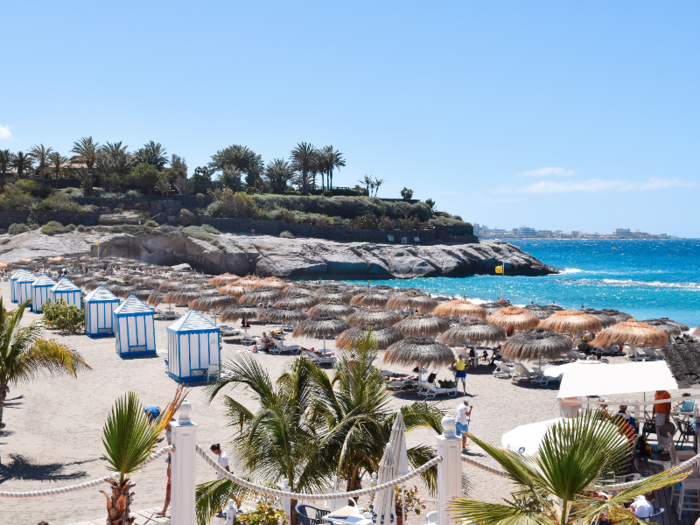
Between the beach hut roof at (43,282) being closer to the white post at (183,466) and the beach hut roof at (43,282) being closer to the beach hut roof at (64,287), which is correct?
the beach hut roof at (64,287)

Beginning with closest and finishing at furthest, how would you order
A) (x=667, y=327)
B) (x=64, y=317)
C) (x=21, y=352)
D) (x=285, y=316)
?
(x=21, y=352) → (x=285, y=316) → (x=667, y=327) → (x=64, y=317)

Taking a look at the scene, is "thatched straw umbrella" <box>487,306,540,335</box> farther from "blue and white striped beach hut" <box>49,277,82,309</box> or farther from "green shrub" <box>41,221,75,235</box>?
"green shrub" <box>41,221,75,235</box>

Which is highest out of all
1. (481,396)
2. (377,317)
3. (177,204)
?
(177,204)

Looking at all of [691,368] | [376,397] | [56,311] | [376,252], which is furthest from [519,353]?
[376,252]

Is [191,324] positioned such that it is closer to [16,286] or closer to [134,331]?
[134,331]

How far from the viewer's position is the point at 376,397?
637 cm

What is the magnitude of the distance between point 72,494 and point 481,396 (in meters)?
10.0

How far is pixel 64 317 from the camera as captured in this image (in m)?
24.1

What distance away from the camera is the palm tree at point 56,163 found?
73812 mm

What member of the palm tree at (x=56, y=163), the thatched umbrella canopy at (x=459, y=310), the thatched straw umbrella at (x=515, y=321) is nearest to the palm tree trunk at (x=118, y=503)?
the thatched straw umbrella at (x=515, y=321)

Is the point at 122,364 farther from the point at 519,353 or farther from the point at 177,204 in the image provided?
the point at 177,204

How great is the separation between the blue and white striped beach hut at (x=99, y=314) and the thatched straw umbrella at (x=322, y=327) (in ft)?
30.4

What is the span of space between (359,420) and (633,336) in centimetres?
1578

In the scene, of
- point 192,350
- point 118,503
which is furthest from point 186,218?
point 118,503
